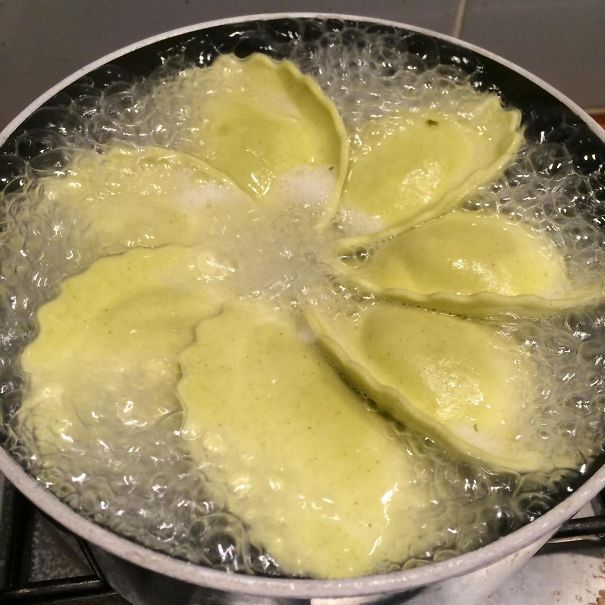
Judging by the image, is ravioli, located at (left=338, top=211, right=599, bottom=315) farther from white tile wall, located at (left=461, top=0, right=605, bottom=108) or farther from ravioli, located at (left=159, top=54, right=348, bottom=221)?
white tile wall, located at (left=461, top=0, right=605, bottom=108)

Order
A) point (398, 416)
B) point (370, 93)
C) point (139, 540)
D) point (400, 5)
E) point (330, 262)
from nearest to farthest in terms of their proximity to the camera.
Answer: point (139, 540), point (398, 416), point (330, 262), point (370, 93), point (400, 5)

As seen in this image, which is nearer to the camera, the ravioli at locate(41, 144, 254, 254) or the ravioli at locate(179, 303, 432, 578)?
the ravioli at locate(179, 303, 432, 578)

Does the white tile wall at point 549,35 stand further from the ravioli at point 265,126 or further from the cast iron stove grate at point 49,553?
the cast iron stove grate at point 49,553

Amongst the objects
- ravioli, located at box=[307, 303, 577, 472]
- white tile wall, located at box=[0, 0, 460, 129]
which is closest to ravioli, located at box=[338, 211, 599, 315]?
ravioli, located at box=[307, 303, 577, 472]

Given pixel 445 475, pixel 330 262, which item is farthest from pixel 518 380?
pixel 330 262

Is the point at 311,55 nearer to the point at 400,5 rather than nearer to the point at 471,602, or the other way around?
the point at 400,5

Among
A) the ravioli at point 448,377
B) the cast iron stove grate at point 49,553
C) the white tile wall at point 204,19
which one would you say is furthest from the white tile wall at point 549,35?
the cast iron stove grate at point 49,553
